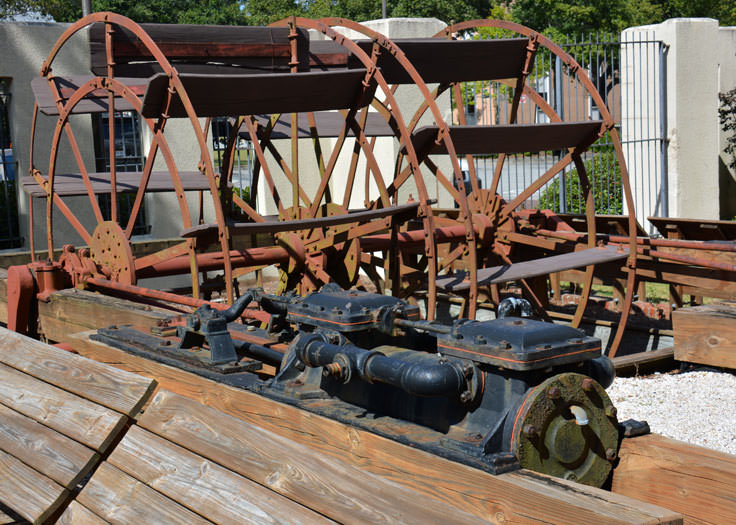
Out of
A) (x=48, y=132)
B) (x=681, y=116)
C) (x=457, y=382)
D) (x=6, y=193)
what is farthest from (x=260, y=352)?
(x=681, y=116)

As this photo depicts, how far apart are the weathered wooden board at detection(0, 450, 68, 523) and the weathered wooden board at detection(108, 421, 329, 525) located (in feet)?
0.93

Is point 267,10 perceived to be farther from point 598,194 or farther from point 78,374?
point 78,374

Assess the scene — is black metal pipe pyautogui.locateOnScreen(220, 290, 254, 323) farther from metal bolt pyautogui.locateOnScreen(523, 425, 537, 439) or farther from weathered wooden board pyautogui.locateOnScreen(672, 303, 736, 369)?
weathered wooden board pyautogui.locateOnScreen(672, 303, 736, 369)

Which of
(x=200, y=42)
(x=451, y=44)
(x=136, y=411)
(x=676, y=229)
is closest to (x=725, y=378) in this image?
(x=676, y=229)

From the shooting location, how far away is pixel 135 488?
2924 mm

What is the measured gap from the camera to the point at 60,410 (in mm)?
3492

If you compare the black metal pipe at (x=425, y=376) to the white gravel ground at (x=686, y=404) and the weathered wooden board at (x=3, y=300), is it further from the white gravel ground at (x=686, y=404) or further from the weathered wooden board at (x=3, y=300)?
the weathered wooden board at (x=3, y=300)

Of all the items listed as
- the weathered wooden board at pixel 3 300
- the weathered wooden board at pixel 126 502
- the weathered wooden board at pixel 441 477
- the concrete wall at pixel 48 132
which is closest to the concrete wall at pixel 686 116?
the concrete wall at pixel 48 132

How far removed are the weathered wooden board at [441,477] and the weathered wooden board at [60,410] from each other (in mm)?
460

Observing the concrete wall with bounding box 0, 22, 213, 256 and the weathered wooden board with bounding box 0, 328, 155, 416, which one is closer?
the weathered wooden board with bounding box 0, 328, 155, 416

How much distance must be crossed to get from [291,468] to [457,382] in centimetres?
59

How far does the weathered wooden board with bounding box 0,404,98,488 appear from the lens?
3186 millimetres

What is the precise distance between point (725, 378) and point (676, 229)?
298cm

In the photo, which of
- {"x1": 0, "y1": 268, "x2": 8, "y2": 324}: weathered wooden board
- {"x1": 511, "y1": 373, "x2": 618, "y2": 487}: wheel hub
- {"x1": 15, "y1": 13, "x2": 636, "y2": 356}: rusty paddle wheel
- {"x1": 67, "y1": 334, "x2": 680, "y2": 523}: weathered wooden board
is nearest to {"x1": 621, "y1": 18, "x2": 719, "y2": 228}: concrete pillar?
{"x1": 15, "y1": 13, "x2": 636, "y2": 356}: rusty paddle wheel
